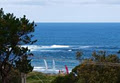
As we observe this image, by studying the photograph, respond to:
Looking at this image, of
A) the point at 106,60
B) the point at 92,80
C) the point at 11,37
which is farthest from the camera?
the point at 106,60

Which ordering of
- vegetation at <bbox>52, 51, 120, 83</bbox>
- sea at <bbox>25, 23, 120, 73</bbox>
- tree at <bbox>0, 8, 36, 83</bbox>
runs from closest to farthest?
tree at <bbox>0, 8, 36, 83</bbox> → vegetation at <bbox>52, 51, 120, 83</bbox> → sea at <bbox>25, 23, 120, 73</bbox>

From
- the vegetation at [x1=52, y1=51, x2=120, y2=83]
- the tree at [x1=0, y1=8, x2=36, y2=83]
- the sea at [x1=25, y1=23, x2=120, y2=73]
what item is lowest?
the sea at [x1=25, y1=23, x2=120, y2=73]

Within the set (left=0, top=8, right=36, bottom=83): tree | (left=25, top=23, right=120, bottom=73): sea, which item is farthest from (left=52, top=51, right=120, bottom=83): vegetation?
(left=0, top=8, right=36, bottom=83): tree

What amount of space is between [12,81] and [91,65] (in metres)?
3.78

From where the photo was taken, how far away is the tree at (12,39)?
579 inches

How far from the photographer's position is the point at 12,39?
14.7m

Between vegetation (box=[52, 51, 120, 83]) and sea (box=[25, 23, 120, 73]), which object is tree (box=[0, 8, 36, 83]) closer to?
sea (box=[25, 23, 120, 73])

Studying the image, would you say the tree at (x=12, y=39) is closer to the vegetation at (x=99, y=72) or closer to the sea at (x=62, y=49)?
the sea at (x=62, y=49)

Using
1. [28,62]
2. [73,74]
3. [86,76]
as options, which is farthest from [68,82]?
[28,62]

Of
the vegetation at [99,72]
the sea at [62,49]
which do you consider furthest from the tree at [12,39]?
the vegetation at [99,72]

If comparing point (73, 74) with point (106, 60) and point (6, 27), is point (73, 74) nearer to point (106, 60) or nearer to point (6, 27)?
point (106, 60)

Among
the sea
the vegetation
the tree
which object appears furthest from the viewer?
the sea

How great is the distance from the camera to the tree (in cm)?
1471

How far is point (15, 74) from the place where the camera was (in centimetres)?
1822
